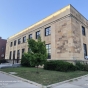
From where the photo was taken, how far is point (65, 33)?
14766 millimetres

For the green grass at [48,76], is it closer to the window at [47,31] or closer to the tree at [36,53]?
the tree at [36,53]

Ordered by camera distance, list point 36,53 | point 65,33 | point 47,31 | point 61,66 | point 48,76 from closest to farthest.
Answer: point 48,76
point 36,53
point 61,66
point 65,33
point 47,31

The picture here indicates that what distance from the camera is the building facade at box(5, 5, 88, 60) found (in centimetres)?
1416

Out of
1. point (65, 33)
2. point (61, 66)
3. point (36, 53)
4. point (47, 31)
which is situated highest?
point (47, 31)

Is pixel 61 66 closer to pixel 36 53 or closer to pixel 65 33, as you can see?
pixel 36 53

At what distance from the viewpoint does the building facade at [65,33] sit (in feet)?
46.4

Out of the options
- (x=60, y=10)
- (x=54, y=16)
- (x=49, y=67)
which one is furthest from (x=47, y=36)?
(x=49, y=67)

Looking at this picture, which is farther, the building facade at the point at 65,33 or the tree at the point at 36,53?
the building facade at the point at 65,33

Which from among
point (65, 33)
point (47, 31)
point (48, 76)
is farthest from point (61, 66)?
point (47, 31)

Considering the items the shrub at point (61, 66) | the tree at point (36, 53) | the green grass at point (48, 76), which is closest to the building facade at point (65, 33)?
the shrub at point (61, 66)

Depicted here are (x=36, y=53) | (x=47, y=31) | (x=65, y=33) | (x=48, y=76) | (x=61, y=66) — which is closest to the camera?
(x=48, y=76)

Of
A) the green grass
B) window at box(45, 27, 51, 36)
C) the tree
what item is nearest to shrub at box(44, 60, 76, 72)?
the green grass

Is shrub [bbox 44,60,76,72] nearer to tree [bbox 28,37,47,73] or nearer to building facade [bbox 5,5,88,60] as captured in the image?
building facade [bbox 5,5,88,60]

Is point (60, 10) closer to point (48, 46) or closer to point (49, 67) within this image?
point (48, 46)
